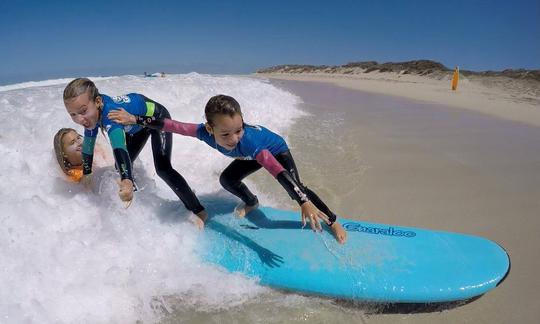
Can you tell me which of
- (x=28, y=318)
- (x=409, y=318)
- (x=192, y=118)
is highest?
(x=192, y=118)

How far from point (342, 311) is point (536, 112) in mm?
8793

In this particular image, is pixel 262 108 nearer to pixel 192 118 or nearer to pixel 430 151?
pixel 192 118

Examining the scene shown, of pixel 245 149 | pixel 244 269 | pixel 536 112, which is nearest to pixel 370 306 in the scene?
pixel 244 269

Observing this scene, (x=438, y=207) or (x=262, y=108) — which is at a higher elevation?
(x=262, y=108)

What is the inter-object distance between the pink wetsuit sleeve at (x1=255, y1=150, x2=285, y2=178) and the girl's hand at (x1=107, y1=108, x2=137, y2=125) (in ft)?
3.17

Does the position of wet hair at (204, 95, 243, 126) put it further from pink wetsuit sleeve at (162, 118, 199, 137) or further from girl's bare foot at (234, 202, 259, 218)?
girl's bare foot at (234, 202, 259, 218)

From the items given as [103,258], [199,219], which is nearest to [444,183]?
[199,219]

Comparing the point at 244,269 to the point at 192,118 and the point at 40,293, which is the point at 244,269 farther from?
the point at 192,118

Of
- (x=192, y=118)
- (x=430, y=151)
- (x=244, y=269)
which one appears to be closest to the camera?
(x=244, y=269)

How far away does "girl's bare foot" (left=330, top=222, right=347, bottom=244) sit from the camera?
9.23 ft

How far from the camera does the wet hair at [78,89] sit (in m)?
2.53

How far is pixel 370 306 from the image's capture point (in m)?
2.39

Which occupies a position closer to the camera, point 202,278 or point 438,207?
point 202,278

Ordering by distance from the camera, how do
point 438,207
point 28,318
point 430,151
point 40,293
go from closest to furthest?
1. point 28,318
2. point 40,293
3. point 438,207
4. point 430,151
